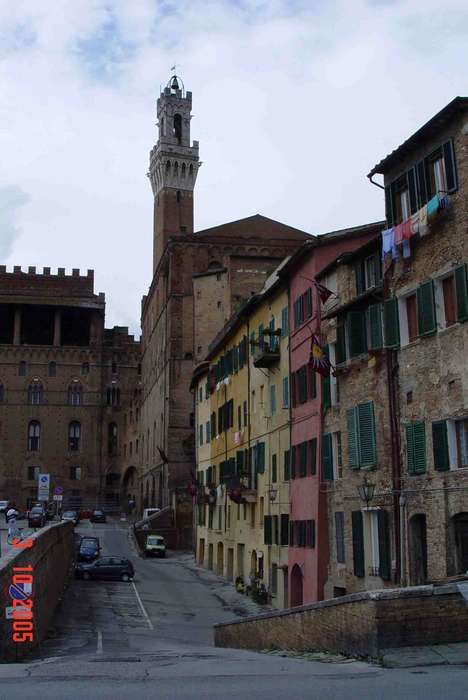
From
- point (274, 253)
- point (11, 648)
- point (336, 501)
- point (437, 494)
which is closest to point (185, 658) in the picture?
point (11, 648)

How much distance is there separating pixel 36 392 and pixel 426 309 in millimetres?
76262

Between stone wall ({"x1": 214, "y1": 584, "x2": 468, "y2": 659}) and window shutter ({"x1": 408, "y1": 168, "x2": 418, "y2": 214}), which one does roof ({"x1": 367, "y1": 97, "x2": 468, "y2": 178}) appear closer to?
window shutter ({"x1": 408, "y1": 168, "x2": 418, "y2": 214})

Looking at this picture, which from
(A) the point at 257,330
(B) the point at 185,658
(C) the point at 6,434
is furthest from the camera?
(C) the point at 6,434

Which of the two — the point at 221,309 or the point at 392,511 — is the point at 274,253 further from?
the point at 392,511

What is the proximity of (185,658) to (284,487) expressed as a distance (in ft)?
55.4

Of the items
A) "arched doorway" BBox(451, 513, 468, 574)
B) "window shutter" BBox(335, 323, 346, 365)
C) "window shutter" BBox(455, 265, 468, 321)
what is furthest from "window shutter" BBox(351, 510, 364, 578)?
"window shutter" BBox(455, 265, 468, 321)

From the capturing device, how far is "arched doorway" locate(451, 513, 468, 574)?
20.1 metres

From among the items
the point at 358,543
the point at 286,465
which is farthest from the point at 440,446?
the point at 286,465

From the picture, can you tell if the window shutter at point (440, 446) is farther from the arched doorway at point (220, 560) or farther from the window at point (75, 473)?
the window at point (75, 473)

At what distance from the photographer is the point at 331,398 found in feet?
92.8

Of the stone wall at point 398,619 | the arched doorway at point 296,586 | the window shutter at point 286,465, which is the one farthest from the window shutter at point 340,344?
the stone wall at point 398,619

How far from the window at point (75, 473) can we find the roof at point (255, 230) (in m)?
30.6

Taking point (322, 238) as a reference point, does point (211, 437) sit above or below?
below

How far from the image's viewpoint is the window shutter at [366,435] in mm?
24469
